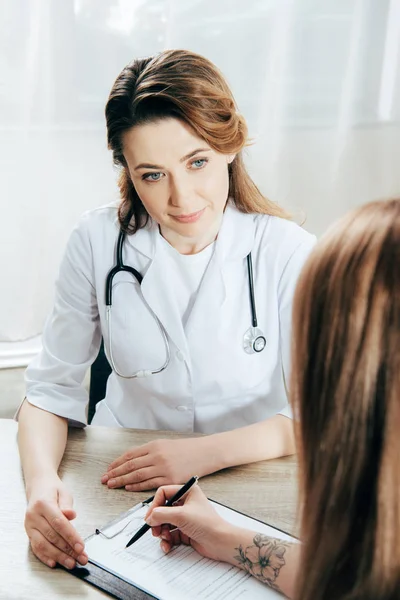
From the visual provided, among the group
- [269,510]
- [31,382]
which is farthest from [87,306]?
[269,510]

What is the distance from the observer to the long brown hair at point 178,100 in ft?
4.31

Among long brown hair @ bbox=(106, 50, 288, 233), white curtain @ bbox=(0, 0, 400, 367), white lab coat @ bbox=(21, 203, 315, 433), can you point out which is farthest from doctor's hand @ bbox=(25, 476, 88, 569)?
white curtain @ bbox=(0, 0, 400, 367)

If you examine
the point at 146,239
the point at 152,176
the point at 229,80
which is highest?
the point at 229,80

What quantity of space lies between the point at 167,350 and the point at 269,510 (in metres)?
0.44

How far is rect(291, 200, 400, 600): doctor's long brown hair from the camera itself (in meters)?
0.64

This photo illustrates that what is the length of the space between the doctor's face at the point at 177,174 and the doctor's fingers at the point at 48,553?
640 mm

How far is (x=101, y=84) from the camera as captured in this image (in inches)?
81.1

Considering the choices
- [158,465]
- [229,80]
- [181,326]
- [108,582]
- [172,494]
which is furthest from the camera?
[229,80]

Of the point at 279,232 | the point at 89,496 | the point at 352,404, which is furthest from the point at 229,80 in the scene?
the point at 352,404

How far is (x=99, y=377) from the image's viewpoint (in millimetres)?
1694

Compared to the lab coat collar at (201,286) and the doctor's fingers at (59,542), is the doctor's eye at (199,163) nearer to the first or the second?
the lab coat collar at (201,286)

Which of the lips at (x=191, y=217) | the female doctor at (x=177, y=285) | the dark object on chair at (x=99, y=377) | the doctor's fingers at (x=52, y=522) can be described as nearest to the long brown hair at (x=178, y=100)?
the female doctor at (x=177, y=285)

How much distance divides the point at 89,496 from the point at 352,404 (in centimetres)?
63

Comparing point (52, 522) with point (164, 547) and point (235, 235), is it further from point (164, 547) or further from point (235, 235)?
point (235, 235)
